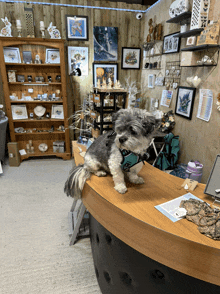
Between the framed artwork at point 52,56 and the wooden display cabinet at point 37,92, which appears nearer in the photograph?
the wooden display cabinet at point 37,92

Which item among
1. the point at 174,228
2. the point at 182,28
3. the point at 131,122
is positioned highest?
the point at 182,28

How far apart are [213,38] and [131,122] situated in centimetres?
172

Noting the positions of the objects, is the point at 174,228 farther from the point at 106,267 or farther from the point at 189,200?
the point at 106,267

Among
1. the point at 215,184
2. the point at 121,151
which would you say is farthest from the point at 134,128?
the point at 215,184

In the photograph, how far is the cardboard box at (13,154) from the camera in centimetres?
364

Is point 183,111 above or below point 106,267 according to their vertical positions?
above

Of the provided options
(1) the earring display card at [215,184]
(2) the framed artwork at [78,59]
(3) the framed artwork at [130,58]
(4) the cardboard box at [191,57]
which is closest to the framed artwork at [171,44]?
(4) the cardboard box at [191,57]

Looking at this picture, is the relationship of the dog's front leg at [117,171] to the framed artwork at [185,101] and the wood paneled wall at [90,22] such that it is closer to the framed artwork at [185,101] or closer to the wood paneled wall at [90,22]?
the framed artwork at [185,101]

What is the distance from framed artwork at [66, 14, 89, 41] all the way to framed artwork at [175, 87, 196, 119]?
7.22ft

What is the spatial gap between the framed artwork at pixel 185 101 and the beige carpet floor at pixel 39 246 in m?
1.96

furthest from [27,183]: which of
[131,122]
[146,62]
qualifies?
[146,62]

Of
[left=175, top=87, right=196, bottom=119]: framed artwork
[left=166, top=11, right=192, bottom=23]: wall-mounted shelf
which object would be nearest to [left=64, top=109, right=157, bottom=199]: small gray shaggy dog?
[left=175, top=87, right=196, bottom=119]: framed artwork

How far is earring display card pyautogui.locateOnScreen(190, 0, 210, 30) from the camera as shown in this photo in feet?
7.00

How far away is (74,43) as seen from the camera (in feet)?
12.6
